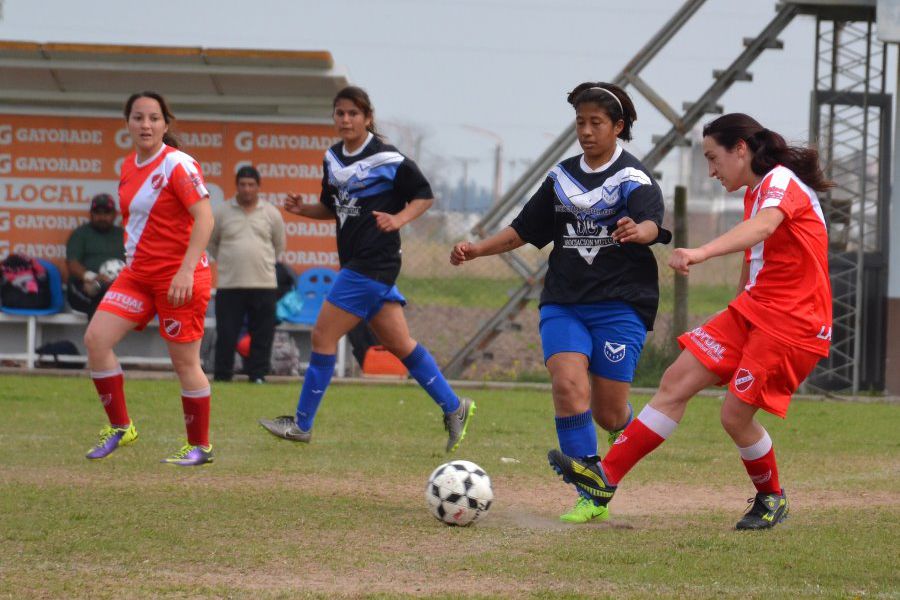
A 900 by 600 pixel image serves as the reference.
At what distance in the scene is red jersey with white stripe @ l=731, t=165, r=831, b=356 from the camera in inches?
225

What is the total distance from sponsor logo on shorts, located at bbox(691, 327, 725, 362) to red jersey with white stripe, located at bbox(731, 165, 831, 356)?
6.9 inches

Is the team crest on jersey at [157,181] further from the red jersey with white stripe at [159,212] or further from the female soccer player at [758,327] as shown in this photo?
the female soccer player at [758,327]

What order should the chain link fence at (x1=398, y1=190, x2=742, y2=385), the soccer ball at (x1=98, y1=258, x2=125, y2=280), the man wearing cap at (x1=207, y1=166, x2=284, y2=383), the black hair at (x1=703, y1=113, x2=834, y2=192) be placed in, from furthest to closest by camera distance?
the chain link fence at (x1=398, y1=190, x2=742, y2=385)
the soccer ball at (x1=98, y1=258, x2=125, y2=280)
the man wearing cap at (x1=207, y1=166, x2=284, y2=383)
the black hair at (x1=703, y1=113, x2=834, y2=192)

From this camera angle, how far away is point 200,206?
7.42 meters

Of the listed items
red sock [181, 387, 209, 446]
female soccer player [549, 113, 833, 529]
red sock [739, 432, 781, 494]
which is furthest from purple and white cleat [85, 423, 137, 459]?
red sock [739, 432, 781, 494]

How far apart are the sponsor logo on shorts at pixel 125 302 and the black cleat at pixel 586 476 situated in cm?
271

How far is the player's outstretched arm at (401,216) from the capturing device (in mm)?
8156

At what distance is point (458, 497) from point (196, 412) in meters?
2.24

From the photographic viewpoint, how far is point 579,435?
20.6ft

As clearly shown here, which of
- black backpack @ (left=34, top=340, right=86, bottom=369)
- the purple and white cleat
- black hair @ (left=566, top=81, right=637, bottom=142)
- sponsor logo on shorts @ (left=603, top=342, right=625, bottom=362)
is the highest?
black hair @ (left=566, top=81, right=637, bottom=142)

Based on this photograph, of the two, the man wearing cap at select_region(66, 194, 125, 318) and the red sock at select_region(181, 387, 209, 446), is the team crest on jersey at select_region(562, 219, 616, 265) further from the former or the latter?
the man wearing cap at select_region(66, 194, 125, 318)

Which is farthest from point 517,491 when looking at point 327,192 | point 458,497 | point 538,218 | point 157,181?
point 157,181

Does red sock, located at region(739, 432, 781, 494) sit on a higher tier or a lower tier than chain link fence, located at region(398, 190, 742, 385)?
higher

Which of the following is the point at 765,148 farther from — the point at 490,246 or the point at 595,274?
the point at 490,246
